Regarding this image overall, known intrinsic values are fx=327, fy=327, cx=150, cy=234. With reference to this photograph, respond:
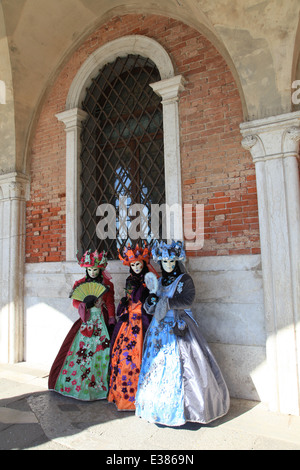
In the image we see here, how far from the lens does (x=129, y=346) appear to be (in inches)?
141

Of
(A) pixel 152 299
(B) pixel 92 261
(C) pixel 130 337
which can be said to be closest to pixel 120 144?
(B) pixel 92 261

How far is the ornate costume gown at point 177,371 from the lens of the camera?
3.00 meters

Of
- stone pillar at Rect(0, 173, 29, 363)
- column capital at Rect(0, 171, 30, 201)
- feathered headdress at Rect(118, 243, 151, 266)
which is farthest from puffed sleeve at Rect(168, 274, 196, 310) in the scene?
column capital at Rect(0, 171, 30, 201)

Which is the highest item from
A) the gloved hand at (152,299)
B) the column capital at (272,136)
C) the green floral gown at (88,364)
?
the column capital at (272,136)

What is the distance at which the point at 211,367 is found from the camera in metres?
3.37

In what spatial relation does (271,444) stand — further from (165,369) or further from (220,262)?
(220,262)

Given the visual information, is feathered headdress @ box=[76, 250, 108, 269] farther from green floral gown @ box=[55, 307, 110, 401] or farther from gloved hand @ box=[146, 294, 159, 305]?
gloved hand @ box=[146, 294, 159, 305]

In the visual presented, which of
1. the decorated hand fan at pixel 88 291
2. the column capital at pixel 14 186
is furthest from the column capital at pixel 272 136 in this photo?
the column capital at pixel 14 186

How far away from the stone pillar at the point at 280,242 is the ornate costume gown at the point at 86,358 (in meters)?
1.87

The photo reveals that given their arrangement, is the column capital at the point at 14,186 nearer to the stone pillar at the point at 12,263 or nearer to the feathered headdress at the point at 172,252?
the stone pillar at the point at 12,263

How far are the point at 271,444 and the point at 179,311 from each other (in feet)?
4.50

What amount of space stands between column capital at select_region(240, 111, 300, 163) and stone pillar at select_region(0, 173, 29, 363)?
3.89 meters

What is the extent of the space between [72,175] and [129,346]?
2.90m
